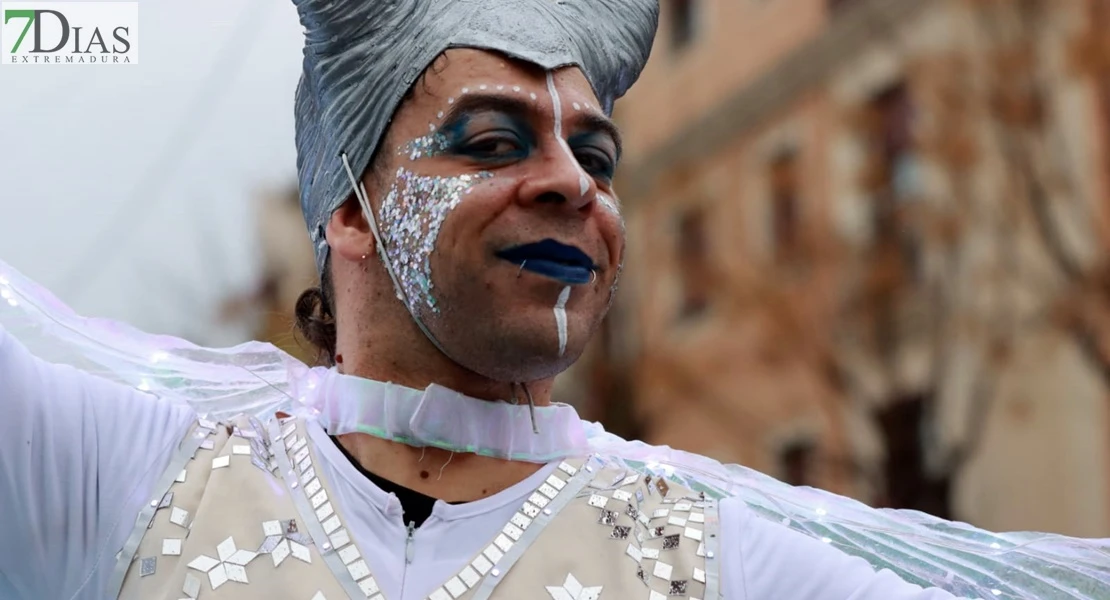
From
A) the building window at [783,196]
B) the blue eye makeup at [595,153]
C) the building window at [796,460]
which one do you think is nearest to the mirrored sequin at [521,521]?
the blue eye makeup at [595,153]

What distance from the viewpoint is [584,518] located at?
256 centimetres

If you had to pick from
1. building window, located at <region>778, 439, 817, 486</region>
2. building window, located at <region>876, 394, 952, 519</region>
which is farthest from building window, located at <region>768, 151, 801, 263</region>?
building window, located at <region>876, 394, 952, 519</region>

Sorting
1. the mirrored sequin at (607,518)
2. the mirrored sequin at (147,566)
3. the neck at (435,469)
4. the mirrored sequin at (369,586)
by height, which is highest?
the neck at (435,469)

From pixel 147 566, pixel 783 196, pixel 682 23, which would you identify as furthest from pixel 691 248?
pixel 147 566

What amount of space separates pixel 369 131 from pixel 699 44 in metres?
14.8

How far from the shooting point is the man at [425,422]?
2381 mm

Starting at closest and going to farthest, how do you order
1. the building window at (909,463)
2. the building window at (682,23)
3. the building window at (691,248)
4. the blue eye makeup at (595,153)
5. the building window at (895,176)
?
the blue eye makeup at (595,153) → the building window at (909,463) → the building window at (895,176) → the building window at (691,248) → the building window at (682,23)

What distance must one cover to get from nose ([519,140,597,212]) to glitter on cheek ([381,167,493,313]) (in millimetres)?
86

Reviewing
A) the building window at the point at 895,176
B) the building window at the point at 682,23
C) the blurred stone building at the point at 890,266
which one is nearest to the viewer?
the blurred stone building at the point at 890,266

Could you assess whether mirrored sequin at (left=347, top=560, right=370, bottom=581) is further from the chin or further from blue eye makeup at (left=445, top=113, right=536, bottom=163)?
blue eye makeup at (left=445, top=113, right=536, bottom=163)

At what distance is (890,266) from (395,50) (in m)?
9.48

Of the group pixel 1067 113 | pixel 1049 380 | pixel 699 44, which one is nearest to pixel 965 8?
pixel 1067 113

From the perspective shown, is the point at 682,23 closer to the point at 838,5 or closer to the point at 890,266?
the point at 838,5

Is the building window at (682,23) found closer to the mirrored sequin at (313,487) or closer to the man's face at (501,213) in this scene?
the man's face at (501,213)
